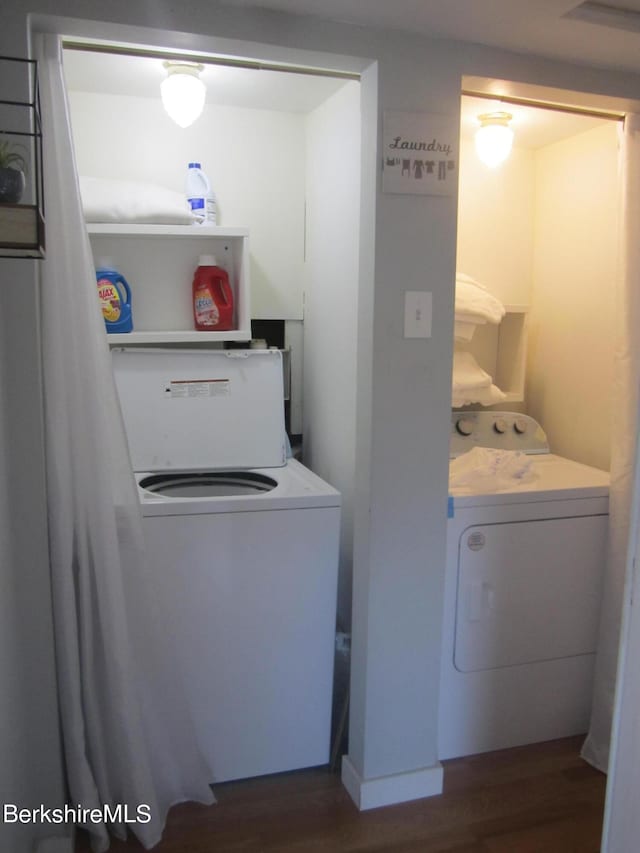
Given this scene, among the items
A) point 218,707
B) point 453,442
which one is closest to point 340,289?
point 453,442

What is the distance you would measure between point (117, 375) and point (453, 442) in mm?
1217

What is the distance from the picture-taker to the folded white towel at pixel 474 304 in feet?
8.08

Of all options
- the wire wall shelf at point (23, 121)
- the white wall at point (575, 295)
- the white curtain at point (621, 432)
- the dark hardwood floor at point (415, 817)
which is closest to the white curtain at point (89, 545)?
the wire wall shelf at point (23, 121)

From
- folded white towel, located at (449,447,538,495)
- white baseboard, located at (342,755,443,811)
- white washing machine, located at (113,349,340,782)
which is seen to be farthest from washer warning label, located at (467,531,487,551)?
white baseboard, located at (342,755,443,811)

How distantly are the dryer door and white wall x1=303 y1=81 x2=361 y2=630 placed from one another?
43 cm

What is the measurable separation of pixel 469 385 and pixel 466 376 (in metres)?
0.05

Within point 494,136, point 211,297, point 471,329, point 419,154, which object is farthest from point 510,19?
point 211,297

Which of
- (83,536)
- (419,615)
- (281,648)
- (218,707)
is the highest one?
(83,536)

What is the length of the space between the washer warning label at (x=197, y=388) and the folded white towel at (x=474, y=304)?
0.84 meters

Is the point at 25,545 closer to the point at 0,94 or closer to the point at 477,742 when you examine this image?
the point at 0,94

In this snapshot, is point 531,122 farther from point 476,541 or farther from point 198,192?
point 476,541

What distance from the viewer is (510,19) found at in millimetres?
1703

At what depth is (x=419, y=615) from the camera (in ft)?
6.67

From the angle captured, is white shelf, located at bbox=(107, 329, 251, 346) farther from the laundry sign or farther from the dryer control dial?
the dryer control dial
